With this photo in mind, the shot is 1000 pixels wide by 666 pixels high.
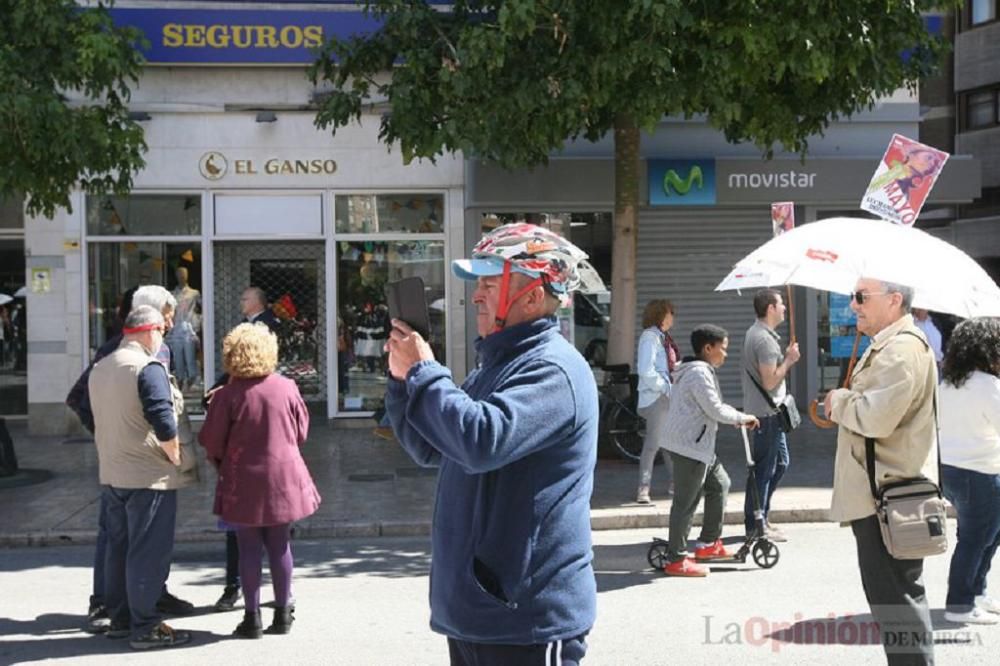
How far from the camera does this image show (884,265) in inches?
187

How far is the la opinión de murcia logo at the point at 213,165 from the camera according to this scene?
49.1ft

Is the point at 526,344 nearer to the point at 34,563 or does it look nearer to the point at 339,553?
the point at 339,553

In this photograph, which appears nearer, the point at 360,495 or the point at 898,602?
the point at 898,602

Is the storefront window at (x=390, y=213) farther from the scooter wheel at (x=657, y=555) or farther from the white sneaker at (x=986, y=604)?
the white sneaker at (x=986, y=604)

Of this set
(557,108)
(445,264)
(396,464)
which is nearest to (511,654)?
(557,108)

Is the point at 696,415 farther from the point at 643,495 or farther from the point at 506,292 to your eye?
the point at 506,292

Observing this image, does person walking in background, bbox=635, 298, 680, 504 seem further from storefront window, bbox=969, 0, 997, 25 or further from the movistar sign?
storefront window, bbox=969, 0, 997, 25

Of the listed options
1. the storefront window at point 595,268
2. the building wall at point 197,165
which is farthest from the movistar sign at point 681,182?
the building wall at point 197,165

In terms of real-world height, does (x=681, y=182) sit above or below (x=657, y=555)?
above

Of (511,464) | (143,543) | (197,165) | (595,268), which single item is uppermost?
(197,165)

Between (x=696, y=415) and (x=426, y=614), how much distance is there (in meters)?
2.24

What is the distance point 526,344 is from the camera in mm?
3150

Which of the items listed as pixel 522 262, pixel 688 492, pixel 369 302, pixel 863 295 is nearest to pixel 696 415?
pixel 688 492

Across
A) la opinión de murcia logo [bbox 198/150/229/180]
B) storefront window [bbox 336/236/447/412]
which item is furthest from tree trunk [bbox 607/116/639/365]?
la opinión de murcia logo [bbox 198/150/229/180]
